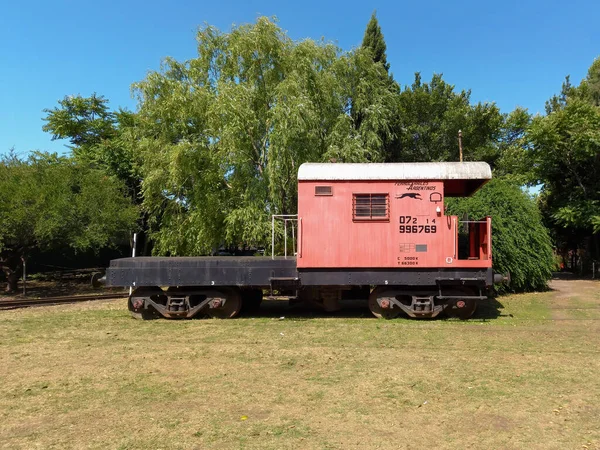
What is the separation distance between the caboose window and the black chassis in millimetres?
1214

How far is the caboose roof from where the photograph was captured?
9688mm

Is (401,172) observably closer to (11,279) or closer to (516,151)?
(11,279)

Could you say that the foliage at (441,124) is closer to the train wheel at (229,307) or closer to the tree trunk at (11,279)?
the train wheel at (229,307)

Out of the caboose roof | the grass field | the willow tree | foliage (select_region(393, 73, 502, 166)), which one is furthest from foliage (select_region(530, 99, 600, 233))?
the grass field

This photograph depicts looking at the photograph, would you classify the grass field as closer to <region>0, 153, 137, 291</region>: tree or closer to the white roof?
the white roof

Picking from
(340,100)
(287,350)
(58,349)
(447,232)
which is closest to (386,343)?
(287,350)

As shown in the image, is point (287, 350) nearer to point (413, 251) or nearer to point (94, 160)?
point (413, 251)

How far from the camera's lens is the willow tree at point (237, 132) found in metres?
16.2

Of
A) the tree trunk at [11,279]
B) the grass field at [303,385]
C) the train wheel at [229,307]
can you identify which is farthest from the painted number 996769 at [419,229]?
the tree trunk at [11,279]

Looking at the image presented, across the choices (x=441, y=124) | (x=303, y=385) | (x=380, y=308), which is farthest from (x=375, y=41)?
(x=303, y=385)

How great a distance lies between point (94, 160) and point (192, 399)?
22268 millimetres

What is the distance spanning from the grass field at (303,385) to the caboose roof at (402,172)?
323 centimetres

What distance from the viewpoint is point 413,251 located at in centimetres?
966

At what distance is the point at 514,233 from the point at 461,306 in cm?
578
